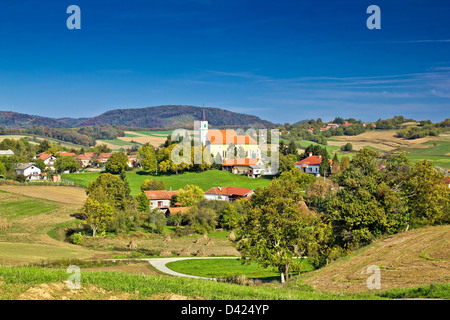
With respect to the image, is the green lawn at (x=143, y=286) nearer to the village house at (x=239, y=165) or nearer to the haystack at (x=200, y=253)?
the haystack at (x=200, y=253)

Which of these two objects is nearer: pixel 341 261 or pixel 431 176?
pixel 341 261

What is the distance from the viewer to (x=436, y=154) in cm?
8956

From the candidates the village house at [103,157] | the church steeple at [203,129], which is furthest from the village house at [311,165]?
the village house at [103,157]

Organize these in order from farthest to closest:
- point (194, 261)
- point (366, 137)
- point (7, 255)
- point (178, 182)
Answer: point (366, 137)
point (178, 182)
point (194, 261)
point (7, 255)

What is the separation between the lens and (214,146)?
318ft

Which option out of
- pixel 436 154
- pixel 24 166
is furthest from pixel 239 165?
pixel 24 166

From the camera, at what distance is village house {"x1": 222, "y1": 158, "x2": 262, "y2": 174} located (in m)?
84.8

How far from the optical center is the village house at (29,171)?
90875mm

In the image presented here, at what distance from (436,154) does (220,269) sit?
250 ft

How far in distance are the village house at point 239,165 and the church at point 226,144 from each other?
4.35m

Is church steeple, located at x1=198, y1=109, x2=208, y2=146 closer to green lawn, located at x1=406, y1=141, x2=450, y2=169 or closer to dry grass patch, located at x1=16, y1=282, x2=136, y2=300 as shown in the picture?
green lawn, located at x1=406, y1=141, x2=450, y2=169
